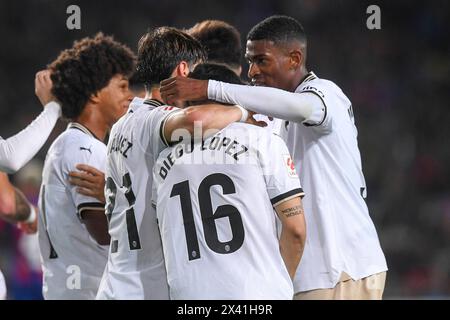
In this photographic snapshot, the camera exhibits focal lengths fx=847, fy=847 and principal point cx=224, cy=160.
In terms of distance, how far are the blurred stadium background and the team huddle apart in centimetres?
472

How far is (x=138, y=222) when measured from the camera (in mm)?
3896

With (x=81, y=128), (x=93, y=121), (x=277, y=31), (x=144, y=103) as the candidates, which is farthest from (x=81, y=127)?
(x=277, y=31)

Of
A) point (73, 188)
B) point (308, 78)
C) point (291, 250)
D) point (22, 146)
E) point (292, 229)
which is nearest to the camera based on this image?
point (292, 229)

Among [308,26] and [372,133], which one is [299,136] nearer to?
[372,133]

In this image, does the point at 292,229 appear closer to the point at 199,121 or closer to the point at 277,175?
the point at 277,175

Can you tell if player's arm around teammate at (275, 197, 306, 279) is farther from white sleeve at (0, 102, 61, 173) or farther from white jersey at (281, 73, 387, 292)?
white sleeve at (0, 102, 61, 173)

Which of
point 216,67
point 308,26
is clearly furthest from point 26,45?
point 216,67

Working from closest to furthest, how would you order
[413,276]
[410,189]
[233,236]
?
[233,236] → [413,276] → [410,189]

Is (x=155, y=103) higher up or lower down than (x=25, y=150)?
higher up

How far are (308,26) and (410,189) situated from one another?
328cm

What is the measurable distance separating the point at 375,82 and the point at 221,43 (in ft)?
23.0

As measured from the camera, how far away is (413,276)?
10.4m

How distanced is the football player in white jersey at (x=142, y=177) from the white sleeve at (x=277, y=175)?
0.73 feet

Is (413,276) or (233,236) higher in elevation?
(233,236)
